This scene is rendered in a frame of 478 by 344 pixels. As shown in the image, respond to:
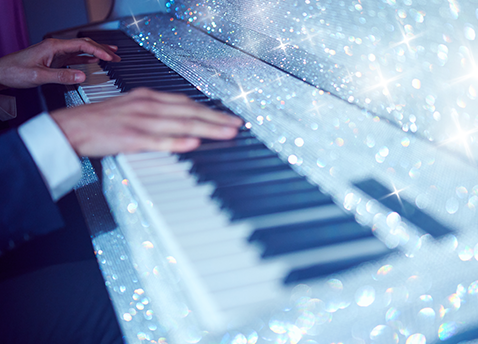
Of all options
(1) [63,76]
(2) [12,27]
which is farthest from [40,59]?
(2) [12,27]

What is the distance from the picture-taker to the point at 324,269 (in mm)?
384

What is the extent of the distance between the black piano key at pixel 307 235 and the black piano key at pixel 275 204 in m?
0.03

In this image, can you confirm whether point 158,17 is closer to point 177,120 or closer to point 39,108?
point 177,120

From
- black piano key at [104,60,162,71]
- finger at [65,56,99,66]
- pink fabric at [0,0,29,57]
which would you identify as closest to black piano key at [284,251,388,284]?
black piano key at [104,60,162,71]

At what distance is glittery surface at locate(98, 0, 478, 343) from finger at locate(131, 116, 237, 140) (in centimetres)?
7

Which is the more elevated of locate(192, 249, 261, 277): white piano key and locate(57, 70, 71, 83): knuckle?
locate(57, 70, 71, 83): knuckle

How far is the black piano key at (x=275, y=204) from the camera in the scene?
1.51 feet

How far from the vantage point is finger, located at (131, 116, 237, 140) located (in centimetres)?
62

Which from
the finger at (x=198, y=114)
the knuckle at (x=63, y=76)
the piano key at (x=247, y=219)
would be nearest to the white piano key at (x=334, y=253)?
the piano key at (x=247, y=219)

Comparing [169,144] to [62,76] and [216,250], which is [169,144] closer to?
[216,250]

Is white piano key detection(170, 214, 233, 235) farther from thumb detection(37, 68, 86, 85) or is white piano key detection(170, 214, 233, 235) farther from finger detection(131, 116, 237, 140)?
thumb detection(37, 68, 86, 85)

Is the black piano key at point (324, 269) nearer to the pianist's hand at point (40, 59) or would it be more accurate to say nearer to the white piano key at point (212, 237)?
the white piano key at point (212, 237)

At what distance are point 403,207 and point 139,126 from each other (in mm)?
454

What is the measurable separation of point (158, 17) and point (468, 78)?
1.43 metres
